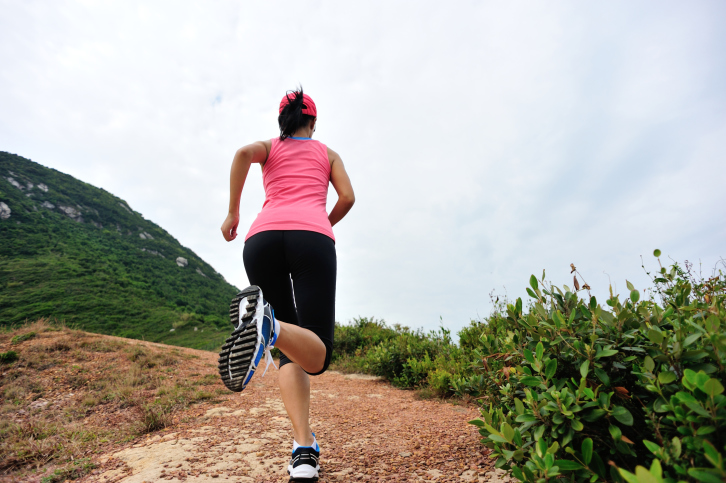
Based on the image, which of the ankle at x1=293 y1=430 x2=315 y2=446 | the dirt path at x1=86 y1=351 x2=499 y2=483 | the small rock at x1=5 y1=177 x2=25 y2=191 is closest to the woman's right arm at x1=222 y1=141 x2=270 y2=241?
the ankle at x1=293 y1=430 x2=315 y2=446

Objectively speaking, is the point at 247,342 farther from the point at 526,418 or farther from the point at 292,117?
the point at 292,117

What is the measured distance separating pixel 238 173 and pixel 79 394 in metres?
4.62

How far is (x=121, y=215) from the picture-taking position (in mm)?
48125

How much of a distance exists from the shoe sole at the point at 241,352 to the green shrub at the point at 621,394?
106 cm

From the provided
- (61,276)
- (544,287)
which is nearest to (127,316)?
(61,276)

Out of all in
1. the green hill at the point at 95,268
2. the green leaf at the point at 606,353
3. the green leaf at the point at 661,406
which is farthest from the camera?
the green hill at the point at 95,268

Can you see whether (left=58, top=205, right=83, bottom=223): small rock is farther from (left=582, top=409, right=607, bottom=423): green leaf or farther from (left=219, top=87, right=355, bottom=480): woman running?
(left=582, top=409, right=607, bottom=423): green leaf

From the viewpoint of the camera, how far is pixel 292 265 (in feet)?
7.26

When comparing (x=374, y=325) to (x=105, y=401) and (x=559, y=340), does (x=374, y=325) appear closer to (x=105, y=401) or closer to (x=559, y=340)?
(x=105, y=401)

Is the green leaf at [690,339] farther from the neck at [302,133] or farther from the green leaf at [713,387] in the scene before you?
the neck at [302,133]

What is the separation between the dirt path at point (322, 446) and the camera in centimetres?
215

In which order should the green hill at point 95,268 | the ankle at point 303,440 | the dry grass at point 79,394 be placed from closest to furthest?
the ankle at point 303,440
the dry grass at point 79,394
the green hill at point 95,268

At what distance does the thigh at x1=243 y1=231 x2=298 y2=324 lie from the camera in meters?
2.20

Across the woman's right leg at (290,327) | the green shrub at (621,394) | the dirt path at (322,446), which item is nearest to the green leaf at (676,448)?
the green shrub at (621,394)
